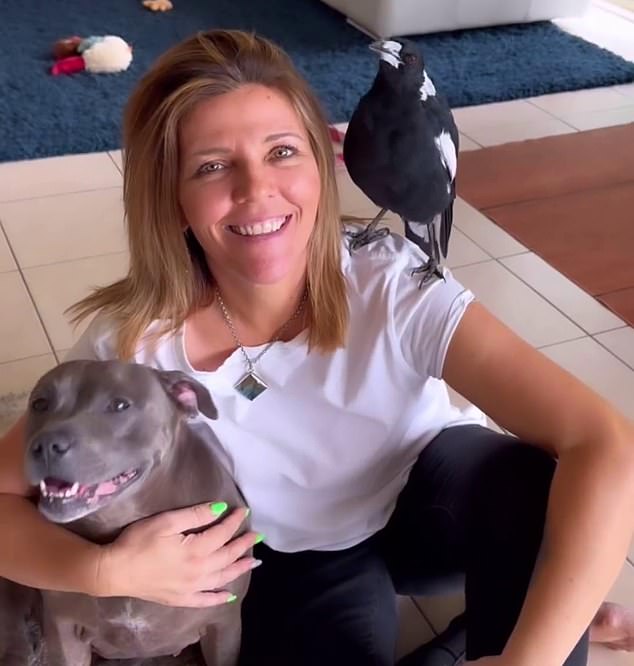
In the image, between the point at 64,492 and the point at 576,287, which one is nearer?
the point at 64,492

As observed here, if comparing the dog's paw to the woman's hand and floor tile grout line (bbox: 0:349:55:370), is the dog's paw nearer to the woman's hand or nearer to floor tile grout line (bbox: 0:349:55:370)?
floor tile grout line (bbox: 0:349:55:370)

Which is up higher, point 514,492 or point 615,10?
point 514,492

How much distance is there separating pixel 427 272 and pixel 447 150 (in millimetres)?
343

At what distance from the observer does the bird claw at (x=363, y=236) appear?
4.15 ft

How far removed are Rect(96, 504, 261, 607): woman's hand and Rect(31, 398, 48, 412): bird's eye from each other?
0.17 metres

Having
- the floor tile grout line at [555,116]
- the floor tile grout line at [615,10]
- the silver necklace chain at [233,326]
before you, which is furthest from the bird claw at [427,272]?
the floor tile grout line at [615,10]

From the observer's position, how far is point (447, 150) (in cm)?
145

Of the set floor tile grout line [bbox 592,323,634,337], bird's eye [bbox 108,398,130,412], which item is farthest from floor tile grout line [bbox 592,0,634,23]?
bird's eye [bbox 108,398,130,412]

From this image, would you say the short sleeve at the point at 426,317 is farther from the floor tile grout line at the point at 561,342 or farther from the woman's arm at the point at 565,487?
the floor tile grout line at the point at 561,342

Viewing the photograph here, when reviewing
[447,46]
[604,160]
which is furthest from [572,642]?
[447,46]

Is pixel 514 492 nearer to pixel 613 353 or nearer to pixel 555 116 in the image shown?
pixel 613 353

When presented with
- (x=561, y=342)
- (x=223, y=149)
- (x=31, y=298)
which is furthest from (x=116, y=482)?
(x=561, y=342)

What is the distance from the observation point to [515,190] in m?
2.74

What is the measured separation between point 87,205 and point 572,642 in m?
1.88
